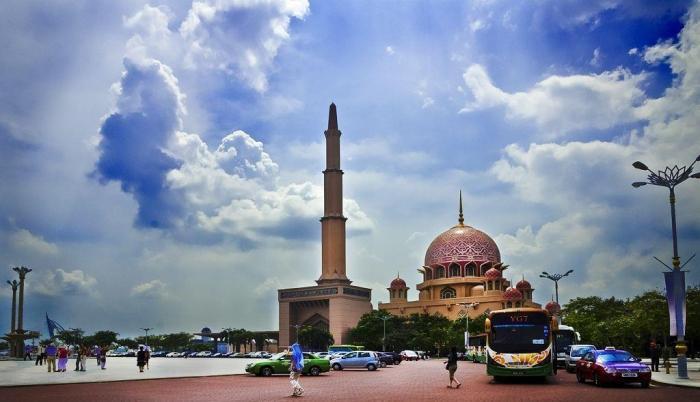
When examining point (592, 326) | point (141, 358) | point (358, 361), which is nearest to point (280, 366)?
point (141, 358)

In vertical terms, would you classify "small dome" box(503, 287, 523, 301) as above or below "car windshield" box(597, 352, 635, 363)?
above

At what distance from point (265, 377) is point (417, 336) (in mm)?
55820

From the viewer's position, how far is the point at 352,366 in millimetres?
40688

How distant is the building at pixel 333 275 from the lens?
96.8 meters

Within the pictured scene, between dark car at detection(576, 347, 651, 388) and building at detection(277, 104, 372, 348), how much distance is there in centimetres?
7373

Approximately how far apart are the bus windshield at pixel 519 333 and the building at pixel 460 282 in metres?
71.3

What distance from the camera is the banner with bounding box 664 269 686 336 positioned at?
25344mm

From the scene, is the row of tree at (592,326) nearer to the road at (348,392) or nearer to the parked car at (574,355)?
the parked car at (574,355)

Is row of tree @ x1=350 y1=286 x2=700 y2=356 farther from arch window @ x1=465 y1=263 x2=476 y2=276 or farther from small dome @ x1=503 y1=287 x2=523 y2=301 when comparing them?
arch window @ x1=465 y1=263 x2=476 y2=276

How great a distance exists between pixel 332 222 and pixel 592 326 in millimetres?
43553

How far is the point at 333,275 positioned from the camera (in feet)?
322

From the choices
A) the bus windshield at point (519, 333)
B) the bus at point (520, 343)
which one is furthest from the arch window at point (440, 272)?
the bus windshield at point (519, 333)

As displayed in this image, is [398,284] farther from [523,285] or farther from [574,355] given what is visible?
[574,355]

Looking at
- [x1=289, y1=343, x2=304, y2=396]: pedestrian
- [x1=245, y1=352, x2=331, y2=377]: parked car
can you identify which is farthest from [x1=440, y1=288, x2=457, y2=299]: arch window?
[x1=289, y1=343, x2=304, y2=396]: pedestrian
